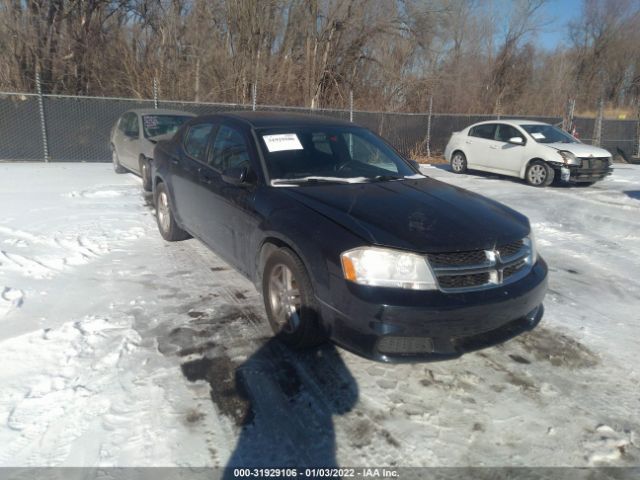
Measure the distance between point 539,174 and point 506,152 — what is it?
1.10 meters

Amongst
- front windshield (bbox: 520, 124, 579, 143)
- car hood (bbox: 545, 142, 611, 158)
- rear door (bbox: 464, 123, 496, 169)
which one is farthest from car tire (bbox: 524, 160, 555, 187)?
rear door (bbox: 464, 123, 496, 169)

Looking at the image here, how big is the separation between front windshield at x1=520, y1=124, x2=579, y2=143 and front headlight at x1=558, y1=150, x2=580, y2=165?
749mm

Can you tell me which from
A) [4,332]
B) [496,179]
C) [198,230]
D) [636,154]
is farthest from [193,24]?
[636,154]

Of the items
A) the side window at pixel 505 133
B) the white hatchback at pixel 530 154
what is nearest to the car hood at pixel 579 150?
the white hatchback at pixel 530 154

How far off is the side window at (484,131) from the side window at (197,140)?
9.31 meters

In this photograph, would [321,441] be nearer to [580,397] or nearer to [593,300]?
[580,397]

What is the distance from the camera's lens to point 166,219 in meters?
5.77

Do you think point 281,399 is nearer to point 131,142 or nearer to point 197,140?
point 197,140

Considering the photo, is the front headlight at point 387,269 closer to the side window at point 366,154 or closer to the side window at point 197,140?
the side window at point 366,154

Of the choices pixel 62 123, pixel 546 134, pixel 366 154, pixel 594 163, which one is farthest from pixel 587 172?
pixel 62 123

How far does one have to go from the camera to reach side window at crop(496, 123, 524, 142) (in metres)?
11.7

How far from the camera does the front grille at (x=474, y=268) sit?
2805mm

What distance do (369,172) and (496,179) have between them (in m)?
9.04

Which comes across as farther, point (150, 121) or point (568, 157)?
point (568, 157)
